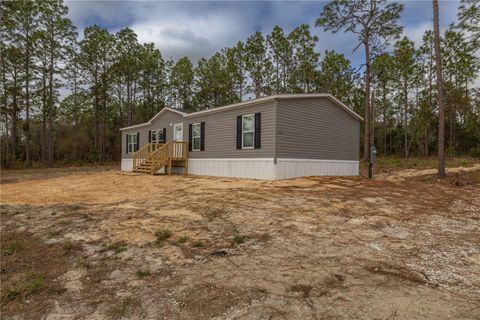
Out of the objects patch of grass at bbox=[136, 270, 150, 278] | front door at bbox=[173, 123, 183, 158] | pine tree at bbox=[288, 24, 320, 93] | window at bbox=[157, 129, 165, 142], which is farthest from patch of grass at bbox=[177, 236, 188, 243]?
pine tree at bbox=[288, 24, 320, 93]

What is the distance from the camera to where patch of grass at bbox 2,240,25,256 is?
177 inches

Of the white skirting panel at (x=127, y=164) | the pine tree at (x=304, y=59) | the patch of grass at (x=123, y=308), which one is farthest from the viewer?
the pine tree at (x=304, y=59)

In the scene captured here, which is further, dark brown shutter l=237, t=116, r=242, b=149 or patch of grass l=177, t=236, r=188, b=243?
dark brown shutter l=237, t=116, r=242, b=149

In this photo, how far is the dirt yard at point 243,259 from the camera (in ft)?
9.21

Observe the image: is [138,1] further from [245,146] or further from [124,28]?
[124,28]

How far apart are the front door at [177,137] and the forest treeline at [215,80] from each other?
11449 mm

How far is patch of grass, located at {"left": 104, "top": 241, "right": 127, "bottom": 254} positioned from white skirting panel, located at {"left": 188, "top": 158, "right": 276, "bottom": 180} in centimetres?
778

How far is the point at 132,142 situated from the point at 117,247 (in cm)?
1835

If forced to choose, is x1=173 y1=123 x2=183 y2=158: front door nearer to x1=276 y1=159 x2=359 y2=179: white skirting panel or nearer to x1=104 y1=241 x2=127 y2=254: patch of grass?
x1=276 y1=159 x2=359 y2=179: white skirting panel

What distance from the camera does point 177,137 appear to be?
17453 mm

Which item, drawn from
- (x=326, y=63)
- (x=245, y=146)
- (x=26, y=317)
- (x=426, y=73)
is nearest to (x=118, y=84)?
(x=326, y=63)

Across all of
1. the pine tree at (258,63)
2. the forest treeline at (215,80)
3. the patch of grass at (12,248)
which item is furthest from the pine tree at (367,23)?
the patch of grass at (12,248)

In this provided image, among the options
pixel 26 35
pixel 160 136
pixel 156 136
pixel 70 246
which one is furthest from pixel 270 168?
pixel 26 35

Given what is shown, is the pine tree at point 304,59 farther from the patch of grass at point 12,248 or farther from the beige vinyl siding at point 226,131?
the patch of grass at point 12,248
